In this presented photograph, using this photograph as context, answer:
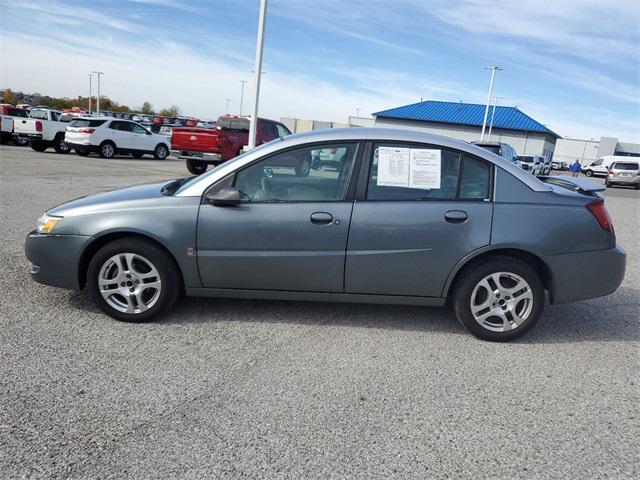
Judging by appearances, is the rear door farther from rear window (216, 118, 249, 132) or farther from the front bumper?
rear window (216, 118, 249, 132)

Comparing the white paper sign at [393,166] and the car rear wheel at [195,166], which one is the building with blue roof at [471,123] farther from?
the white paper sign at [393,166]

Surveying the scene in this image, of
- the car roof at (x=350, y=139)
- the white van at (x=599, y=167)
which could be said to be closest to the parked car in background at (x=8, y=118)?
the car roof at (x=350, y=139)

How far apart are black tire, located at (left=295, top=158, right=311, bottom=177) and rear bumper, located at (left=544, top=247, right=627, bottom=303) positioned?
6.53ft

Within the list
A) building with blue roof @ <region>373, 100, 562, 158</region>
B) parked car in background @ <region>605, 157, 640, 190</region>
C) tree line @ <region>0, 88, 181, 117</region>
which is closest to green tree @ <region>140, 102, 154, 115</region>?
tree line @ <region>0, 88, 181, 117</region>

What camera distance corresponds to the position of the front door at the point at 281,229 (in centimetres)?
400

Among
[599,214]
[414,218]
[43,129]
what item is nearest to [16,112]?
[43,129]

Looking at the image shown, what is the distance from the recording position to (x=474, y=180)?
412 centimetres

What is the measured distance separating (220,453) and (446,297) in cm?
228

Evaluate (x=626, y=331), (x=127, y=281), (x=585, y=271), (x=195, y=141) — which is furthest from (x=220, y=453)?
(x=195, y=141)

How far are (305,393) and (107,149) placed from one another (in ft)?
69.2

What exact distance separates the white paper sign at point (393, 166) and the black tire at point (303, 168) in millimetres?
565

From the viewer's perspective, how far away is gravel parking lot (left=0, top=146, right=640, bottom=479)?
8.39ft

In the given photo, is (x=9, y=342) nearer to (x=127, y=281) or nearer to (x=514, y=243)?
(x=127, y=281)

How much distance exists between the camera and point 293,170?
163 inches
